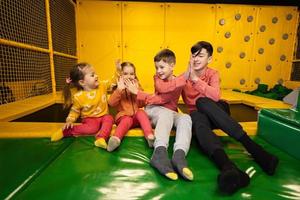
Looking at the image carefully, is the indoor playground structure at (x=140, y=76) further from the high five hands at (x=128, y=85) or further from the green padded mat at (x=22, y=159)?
the high five hands at (x=128, y=85)

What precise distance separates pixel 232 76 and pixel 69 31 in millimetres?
3068

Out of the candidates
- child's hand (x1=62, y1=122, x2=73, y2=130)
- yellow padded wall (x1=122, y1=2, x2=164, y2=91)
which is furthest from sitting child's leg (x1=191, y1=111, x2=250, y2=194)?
yellow padded wall (x1=122, y1=2, x2=164, y2=91)

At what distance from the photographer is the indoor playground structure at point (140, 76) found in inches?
38.8

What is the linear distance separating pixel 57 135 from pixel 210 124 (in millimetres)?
1007

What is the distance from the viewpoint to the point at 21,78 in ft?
7.53

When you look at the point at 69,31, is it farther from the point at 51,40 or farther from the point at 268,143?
the point at 268,143

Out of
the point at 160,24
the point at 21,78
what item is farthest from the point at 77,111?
the point at 160,24

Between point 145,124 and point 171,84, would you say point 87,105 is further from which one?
point 171,84

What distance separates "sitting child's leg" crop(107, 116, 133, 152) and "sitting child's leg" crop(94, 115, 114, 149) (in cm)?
6

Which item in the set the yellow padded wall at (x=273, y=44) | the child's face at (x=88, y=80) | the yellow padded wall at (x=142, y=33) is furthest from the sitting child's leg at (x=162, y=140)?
the yellow padded wall at (x=273, y=44)

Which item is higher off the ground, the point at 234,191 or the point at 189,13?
the point at 189,13

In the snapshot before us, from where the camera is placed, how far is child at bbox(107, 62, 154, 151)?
1456mm

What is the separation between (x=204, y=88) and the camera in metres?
1.45

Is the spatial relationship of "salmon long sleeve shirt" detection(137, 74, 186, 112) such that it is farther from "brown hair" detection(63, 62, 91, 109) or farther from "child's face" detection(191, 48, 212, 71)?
"brown hair" detection(63, 62, 91, 109)
